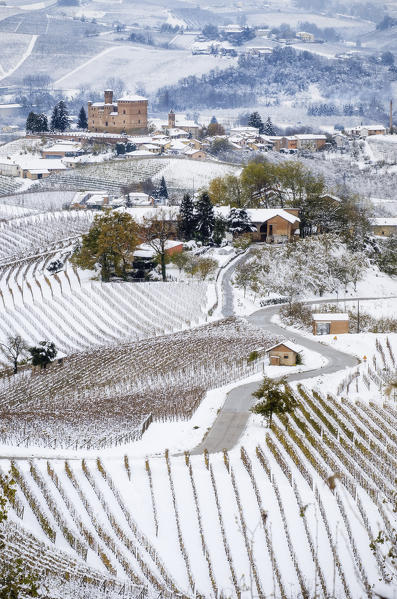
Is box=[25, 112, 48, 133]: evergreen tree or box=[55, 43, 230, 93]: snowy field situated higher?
box=[25, 112, 48, 133]: evergreen tree

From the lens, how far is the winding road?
24.7m

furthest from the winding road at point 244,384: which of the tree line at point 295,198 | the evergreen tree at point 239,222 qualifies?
the tree line at point 295,198

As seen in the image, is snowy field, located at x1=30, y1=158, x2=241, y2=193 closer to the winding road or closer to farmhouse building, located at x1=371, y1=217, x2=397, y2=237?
farmhouse building, located at x1=371, y1=217, x2=397, y2=237

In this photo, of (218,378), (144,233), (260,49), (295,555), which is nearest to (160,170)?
(144,233)

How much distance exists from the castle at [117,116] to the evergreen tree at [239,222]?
46.3m

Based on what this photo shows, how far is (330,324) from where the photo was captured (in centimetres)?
3691

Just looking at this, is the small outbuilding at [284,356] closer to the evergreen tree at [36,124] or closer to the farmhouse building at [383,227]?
the farmhouse building at [383,227]

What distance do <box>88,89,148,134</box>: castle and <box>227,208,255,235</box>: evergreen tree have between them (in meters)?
46.3

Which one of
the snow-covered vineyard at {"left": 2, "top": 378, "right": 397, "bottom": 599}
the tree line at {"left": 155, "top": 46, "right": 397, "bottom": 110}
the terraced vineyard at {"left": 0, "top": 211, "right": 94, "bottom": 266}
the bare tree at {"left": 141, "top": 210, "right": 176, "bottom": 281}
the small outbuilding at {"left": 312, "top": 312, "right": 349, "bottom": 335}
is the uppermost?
the snow-covered vineyard at {"left": 2, "top": 378, "right": 397, "bottom": 599}

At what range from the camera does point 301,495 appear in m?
21.4

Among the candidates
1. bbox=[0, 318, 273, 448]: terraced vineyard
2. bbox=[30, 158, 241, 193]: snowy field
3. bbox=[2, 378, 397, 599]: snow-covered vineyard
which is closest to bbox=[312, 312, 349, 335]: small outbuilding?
bbox=[0, 318, 273, 448]: terraced vineyard

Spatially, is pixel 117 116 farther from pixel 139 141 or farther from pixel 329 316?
pixel 329 316

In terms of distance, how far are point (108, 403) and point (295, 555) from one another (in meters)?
9.42

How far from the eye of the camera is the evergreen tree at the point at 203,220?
48.9 m
